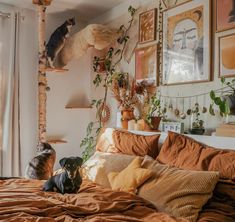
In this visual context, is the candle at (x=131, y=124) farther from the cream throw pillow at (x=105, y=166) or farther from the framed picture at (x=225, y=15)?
the framed picture at (x=225, y=15)

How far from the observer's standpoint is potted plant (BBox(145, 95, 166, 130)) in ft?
8.87

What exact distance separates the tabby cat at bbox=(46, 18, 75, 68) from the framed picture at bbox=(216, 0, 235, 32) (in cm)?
169

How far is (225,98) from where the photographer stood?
2.15 meters

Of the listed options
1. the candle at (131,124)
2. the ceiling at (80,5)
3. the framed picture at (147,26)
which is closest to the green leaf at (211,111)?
the candle at (131,124)

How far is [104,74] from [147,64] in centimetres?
82

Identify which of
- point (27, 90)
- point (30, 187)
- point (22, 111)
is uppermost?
point (27, 90)

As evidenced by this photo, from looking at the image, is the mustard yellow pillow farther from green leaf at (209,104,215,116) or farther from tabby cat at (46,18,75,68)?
tabby cat at (46,18,75,68)

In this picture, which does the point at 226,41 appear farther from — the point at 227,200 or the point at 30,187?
the point at 30,187

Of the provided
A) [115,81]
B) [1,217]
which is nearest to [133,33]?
[115,81]

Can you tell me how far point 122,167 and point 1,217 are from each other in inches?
38.1

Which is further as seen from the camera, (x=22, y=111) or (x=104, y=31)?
(x=22, y=111)

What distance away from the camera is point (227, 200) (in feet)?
5.72

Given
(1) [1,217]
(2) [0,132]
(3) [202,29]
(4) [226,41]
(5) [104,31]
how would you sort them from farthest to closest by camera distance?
(2) [0,132]
(5) [104,31]
(3) [202,29]
(4) [226,41]
(1) [1,217]

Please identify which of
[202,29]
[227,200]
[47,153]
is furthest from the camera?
[47,153]
